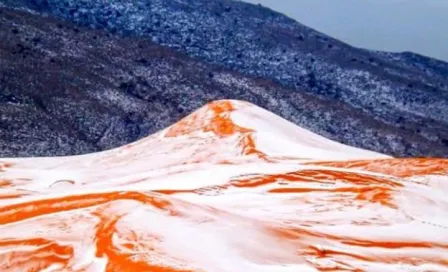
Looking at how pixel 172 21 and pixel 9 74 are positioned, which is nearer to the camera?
pixel 9 74

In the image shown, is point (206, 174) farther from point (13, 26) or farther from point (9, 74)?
point (13, 26)

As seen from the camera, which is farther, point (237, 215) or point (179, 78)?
point (179, 78)

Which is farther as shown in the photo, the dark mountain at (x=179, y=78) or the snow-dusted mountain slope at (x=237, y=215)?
the dark mountain at (x=179, y=78)

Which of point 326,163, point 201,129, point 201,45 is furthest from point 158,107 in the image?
point 326,163

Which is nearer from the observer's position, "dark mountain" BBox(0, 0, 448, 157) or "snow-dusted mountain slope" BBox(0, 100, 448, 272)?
"snow-dusted mountain slope" BBox(0, 100, 448, 272)
